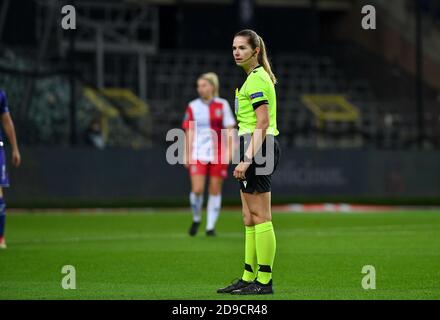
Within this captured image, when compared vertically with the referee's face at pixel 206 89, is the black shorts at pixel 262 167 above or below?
below

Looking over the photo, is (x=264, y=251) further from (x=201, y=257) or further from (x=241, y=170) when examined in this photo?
(x=201, y=257)

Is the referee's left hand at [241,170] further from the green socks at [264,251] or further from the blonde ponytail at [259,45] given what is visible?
the blonde ponytail at [259,45]

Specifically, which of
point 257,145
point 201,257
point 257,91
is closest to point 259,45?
point 257,91

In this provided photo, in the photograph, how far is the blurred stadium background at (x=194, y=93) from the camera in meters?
27.7

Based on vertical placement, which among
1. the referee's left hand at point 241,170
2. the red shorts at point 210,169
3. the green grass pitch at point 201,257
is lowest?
the green grass pitch at point 201,257

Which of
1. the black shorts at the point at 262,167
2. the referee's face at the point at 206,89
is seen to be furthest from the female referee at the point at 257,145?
the referee's face at the point at 206,89

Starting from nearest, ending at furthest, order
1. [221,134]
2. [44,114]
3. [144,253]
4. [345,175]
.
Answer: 1. [144,253]
2. [221,134]
3. [44,114]
4. [345,175]

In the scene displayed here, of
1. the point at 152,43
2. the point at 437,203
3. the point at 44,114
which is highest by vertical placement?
the point at 152,43

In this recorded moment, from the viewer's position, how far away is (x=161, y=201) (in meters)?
27.9

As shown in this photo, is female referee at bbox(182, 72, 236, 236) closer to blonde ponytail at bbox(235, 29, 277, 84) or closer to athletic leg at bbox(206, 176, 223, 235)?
athletic leg at bbox(206, 176, 223, 235)

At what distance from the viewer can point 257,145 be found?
10273 millimetres

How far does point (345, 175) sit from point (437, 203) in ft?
8.02
